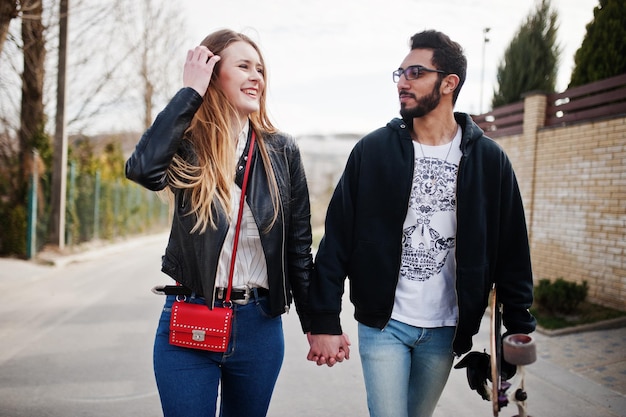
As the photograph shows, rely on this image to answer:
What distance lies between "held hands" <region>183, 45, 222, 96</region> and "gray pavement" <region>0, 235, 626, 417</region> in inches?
109

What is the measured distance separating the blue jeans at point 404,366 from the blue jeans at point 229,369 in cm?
42

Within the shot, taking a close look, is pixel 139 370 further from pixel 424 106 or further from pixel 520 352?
pixel 520 352

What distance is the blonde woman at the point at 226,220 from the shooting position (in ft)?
6.42

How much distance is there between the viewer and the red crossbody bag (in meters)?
1.91

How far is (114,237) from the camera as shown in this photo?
1745cm

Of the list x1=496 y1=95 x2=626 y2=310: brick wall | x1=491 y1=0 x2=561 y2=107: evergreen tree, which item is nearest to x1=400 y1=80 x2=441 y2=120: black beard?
x1=496 y1=95 x2=626 y2=310: brick wall

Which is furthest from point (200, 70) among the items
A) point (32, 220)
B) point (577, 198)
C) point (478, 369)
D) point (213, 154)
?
point (32, 220)

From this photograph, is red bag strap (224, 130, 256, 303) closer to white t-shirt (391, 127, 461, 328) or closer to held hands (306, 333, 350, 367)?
held hands (306, 333, 350, 367)

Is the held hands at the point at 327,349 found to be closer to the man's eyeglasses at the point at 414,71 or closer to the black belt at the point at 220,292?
the black belt at the point at 220,292

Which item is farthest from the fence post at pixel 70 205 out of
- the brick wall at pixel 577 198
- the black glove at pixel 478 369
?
the black glove at pixel 478 369

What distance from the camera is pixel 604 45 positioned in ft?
29.2

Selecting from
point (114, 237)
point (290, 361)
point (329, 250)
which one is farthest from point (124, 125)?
point (329, 250)

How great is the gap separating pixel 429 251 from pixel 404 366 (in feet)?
1.72

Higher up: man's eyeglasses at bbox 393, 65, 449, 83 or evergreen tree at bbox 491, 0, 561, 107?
evergreen tree at bbox 491, 0, 561, 107
